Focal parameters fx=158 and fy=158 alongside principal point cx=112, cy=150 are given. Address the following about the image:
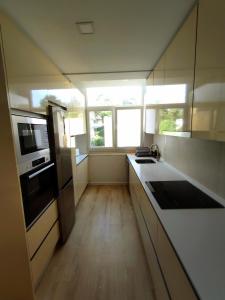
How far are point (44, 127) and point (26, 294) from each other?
145 centimetres

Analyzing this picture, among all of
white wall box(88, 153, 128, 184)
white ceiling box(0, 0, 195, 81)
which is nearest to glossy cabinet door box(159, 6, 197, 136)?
white ceiling box(0, 0, 195, 81)

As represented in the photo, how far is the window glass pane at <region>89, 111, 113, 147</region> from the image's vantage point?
403 cm

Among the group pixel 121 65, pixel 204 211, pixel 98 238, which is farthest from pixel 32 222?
pixel 121 65

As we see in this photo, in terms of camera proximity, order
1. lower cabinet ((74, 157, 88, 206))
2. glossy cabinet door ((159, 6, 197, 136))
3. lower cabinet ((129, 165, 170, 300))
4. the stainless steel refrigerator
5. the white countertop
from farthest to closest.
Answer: lower cabinet ((74, 157, 88, 206)), the stainless steel refrigerator, glossy cabinet door ((159, 6, 197, 136)), lower cabinet ((129, 165, 170, 300)), the white countertop

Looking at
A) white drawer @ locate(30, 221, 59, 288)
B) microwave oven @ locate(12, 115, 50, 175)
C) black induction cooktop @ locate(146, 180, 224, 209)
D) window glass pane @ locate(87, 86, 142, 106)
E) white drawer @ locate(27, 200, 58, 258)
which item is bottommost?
white drawer @ locate(30, 221, 59, 288)

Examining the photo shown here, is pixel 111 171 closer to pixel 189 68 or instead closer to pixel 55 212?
pixel 55 212

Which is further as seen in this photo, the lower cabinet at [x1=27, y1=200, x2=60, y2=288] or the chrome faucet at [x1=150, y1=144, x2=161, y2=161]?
the chrome faucet at [x1=150, y1=144, x2=161, y2=161]

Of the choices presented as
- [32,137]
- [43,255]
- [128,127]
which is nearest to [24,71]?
[32,137]

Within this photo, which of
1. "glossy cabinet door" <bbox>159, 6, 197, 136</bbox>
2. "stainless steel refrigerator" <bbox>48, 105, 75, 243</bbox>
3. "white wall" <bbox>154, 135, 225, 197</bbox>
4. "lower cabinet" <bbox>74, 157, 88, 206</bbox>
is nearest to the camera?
"glossy cabinet door" <bbox>159, 6, 197, 136</bbox>

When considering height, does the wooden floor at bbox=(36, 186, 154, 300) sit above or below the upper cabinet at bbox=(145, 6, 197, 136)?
below

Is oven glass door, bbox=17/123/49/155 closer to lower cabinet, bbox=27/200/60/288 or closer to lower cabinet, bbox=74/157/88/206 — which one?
lower cabinet, bbox=27/200/60/288

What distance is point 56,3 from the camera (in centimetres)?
117

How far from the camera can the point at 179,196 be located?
54.1 inches

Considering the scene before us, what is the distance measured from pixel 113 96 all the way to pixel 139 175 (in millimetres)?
2600
